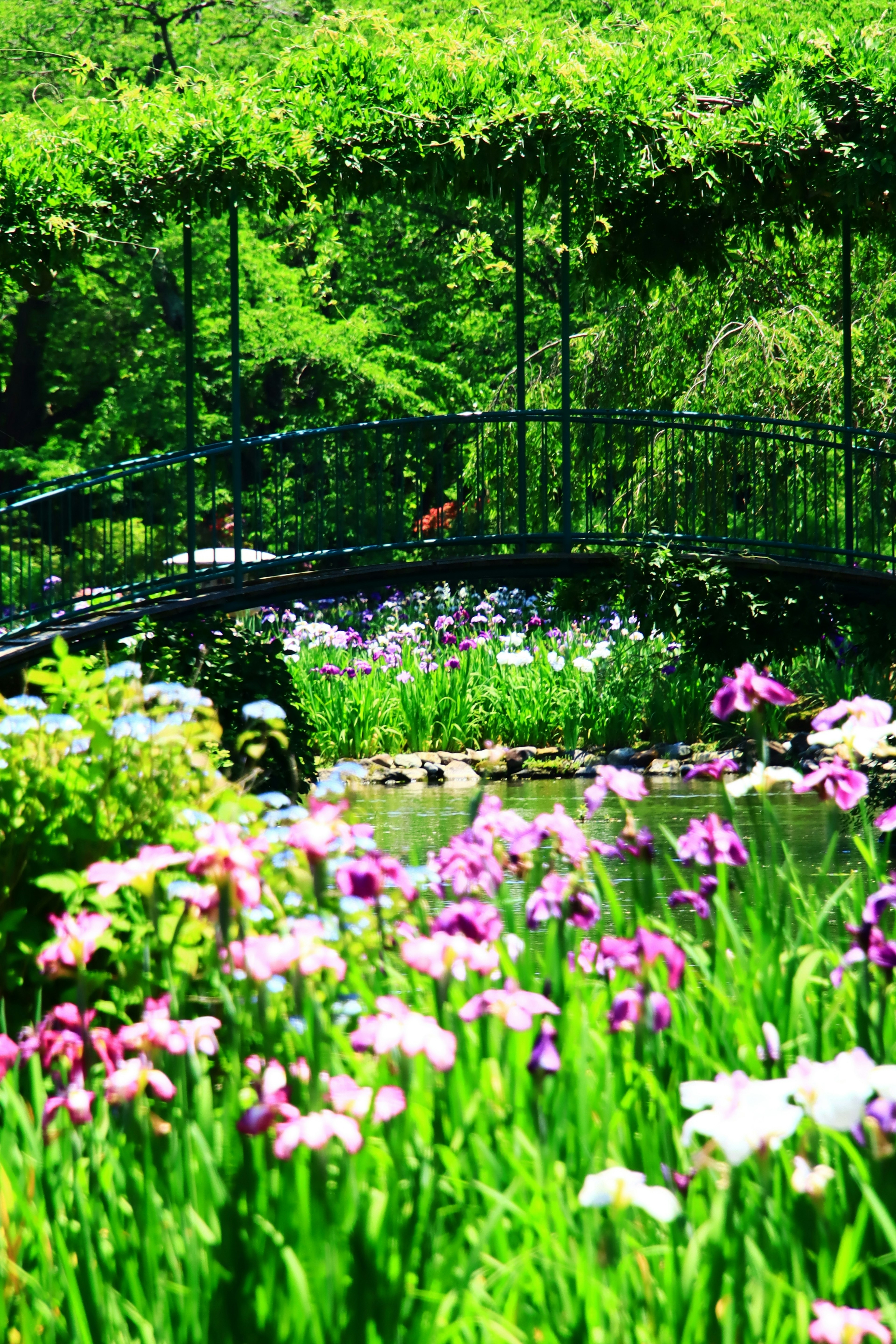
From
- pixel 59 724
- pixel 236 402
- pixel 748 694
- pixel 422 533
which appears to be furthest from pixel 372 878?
pixel 422 533

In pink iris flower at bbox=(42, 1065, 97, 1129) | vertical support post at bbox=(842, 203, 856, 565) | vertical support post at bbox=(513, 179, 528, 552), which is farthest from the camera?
vertical support post at bbox=(842, 203, 856, 565)

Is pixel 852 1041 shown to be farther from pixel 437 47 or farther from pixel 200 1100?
pixel 437 47

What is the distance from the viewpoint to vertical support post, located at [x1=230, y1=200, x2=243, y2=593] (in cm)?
754

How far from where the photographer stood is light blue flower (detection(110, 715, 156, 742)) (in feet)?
9.91

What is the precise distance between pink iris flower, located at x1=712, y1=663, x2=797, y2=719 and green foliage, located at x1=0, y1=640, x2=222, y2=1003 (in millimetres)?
1109

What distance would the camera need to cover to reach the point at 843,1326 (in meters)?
1.49

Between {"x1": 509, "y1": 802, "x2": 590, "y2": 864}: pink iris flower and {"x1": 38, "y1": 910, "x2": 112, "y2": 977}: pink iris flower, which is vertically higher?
{"x1": 509, "y1": 802, "x2": 590, "y2": 864}: pink iris flower

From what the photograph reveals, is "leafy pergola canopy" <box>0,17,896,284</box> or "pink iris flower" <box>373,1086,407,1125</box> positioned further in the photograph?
"leafy pergola canopy" <box>0,17,896,284</box>

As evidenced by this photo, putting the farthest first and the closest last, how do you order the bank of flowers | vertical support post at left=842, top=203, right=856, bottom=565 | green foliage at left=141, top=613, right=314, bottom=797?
vertical support post at left=842, top=203, right=856, bottom=565 < green foliage at left=141, top=613, right=314, bottom=797 < the bank of flowers

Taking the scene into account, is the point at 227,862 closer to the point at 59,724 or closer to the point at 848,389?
the point at 59,724

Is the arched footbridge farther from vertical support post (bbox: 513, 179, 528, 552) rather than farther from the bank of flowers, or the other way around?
the bank of flowers

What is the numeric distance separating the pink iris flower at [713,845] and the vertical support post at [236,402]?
5018mm

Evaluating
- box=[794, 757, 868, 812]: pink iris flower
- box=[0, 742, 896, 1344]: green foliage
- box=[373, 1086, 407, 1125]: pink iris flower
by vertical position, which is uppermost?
box=[794, 757, 868, 812]: pink iris flower

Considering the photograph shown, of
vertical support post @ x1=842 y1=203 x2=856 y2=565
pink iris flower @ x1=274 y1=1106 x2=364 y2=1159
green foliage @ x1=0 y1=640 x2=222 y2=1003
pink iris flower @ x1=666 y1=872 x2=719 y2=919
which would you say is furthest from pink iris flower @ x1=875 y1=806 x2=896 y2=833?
vertical support post @ x1=842 y1=203 x2=856 y2=565
